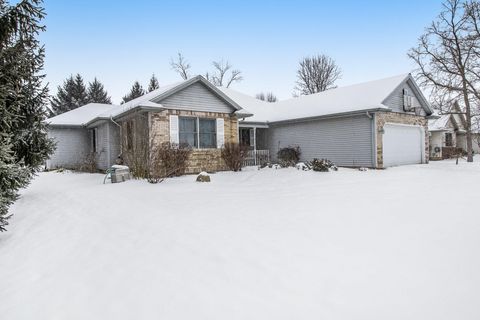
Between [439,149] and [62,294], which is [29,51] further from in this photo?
[439,149]

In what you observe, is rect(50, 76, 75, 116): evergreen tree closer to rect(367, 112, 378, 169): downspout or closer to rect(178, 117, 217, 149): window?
rect(178, 117, 217, 149): window

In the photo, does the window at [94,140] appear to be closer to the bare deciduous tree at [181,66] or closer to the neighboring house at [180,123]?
the neighboring house at [180,123]

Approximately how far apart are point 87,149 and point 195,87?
982 cm

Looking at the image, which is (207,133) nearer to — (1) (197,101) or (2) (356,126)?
(1) (197,101)

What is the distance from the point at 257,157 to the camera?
57.8ft

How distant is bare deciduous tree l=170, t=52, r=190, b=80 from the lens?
36.0m

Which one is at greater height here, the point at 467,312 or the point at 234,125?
the point at 234,125

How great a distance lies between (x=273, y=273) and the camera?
127 inches

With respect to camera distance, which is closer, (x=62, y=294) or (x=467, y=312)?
(x=467, y=312)

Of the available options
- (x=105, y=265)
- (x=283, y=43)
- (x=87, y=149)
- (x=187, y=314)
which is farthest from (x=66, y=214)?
(x=283, y=43)

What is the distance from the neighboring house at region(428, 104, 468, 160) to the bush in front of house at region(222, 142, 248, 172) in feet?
65.1

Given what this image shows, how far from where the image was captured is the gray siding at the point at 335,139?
1470 centimetres

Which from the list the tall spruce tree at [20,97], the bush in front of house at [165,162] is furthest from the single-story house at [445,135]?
the tall spruce tree at [20,97]

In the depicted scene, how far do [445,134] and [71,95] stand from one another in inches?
1783
